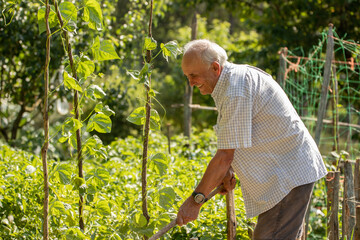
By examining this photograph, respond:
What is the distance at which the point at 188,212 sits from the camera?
7.27 ft

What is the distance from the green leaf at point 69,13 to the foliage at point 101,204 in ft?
2.18

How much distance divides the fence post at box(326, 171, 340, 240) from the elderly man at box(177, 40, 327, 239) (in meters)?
0.85

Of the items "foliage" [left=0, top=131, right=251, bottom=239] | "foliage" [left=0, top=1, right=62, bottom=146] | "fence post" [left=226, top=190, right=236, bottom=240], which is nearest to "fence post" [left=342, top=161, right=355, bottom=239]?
"foliage" [left=0, top=131, right=251, bottom=239]

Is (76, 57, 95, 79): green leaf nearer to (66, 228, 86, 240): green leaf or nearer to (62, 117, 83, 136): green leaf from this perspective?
(62, 117, 83, 136): green leaf

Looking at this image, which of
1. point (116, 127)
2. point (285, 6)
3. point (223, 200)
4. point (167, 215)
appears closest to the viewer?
point (167, 215)

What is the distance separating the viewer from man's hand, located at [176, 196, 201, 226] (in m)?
2.21

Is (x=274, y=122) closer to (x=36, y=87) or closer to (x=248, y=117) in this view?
(x=248, y=117)

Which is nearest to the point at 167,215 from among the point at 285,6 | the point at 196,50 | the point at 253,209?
the point at 253,209

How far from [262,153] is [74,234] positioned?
101 centimetres

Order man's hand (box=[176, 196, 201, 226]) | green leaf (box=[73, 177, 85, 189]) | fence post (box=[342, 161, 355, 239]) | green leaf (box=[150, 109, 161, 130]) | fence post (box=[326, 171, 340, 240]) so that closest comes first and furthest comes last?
man's hand (box=[176, 196, 201, 226]) < green leaf (box=[73, 177, 85, 189]) < green leaf (box=[150, 109, 161, 130]) < fence post (box=[326, 171, 340, 240]) < fence post (box=[342, 161, 355, 239])

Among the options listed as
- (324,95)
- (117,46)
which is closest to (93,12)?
(324,95)

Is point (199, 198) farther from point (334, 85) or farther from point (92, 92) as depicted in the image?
point (334, 85)

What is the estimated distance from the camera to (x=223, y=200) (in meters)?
3.40

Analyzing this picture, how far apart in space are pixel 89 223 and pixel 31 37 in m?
4.03
